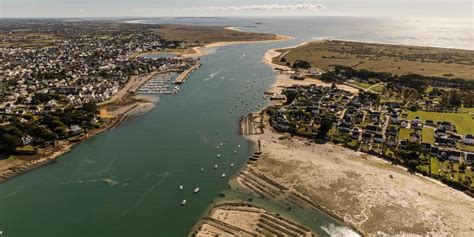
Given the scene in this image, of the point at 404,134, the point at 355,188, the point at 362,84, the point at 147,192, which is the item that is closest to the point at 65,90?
the point at 147,192

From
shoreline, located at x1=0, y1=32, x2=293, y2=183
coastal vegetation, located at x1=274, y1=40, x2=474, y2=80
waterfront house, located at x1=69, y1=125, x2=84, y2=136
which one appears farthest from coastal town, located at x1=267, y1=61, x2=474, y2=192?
waterfront house, located at x1=69, y1=125, x2=84, y2=136

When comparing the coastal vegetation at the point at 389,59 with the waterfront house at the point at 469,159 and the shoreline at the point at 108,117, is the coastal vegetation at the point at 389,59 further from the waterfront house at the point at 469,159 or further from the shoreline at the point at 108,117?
the waterfront house at the point at 469,159

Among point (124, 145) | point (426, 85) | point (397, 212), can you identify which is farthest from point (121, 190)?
point (426, 85)

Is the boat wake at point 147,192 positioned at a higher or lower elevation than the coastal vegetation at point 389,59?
lower

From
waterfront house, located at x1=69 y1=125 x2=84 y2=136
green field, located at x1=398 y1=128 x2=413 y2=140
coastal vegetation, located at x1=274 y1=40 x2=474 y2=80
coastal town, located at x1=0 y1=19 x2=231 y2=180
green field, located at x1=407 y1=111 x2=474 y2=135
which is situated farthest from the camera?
coastal vegetation, located at x1=274 y1=40 x2=474 y2=80

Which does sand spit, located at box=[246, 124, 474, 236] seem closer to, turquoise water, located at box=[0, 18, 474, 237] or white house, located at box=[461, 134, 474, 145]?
turquoise water, located at box=[0, 18, 474, 237]

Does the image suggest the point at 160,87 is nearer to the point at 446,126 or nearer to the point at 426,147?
the point at 426,147

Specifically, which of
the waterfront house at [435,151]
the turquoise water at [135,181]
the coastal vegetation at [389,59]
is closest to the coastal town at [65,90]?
the turquoise water at [135,181]

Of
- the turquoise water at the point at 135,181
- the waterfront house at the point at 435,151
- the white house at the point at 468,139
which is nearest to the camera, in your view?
the turquoise water at the point at 135,181
